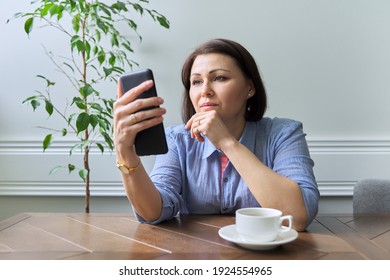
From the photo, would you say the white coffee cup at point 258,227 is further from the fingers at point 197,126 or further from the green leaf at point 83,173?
the green leaf at point 83,173

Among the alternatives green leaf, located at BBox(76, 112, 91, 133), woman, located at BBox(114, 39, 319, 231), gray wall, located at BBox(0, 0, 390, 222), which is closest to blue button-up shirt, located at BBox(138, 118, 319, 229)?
woman, located at BBox(114, 39, 319, 231)

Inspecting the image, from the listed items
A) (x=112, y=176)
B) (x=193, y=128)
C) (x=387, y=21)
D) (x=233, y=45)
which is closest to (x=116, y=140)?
(x=193, y=128)

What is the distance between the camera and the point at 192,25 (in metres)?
1.97

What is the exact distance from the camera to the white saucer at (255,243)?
76 centimetres

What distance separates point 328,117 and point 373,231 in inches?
42.5

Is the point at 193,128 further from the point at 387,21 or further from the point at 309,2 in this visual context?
the point at 387,21

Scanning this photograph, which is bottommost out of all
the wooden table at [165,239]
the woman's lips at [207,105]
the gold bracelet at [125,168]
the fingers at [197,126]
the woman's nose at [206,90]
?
the wooden table at [165,239]

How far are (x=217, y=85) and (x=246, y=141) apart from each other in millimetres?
192

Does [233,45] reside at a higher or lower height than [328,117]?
higher

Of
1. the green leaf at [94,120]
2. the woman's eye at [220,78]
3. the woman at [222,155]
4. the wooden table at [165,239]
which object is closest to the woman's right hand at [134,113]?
the woman at [222,155]

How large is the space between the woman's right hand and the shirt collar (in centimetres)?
35

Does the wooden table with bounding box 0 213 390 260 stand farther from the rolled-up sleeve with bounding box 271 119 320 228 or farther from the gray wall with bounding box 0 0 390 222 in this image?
the gray wall with bounding box 0 0 390 222

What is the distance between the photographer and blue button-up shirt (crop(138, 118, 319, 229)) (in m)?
1.14

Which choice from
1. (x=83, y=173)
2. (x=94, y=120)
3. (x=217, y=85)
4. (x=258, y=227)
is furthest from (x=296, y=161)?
(x=83, y=173)
